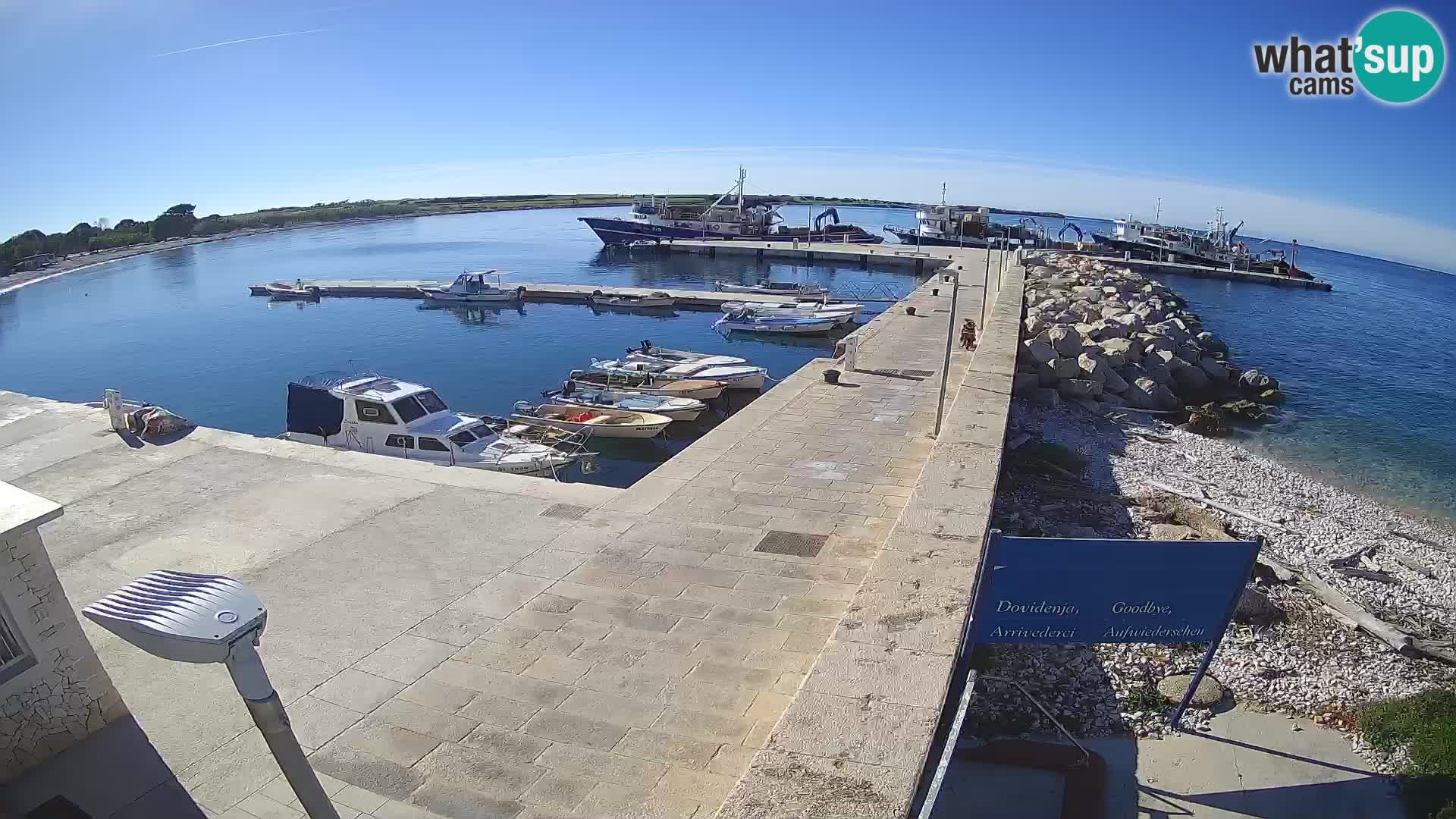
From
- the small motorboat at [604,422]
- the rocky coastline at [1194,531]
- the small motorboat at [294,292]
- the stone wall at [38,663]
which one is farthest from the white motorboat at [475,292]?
the stone wall at [38,663]

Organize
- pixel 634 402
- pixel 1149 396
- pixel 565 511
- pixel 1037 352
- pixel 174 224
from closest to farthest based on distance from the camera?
pixel 565 511 → pixel 1037 352 → pixel 1149 396 → pixel 634 402 → pixel 174 224

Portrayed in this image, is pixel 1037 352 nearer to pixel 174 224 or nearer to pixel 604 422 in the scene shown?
pixel 604 422

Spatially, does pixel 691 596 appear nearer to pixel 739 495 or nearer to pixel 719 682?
pixel 719 682

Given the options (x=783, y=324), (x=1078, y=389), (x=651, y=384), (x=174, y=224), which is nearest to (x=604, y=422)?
(x=651, y=384)

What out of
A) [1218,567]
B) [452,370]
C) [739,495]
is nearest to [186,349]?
[452,370]

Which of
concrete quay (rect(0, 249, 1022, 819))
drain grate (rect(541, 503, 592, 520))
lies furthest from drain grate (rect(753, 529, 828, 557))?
drain grate (rect(541, 503, 592, 520))

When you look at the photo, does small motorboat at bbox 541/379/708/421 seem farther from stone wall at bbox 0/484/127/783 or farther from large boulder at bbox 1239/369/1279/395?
large boulder at bbox 1239/369/1279/395

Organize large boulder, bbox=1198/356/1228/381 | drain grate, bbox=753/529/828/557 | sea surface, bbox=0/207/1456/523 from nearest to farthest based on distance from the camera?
drain grate, bbox=753/529/828/557, sea surface, bbox=0/207/1456/523, large boulder, bbox=1198/356/1228/381
